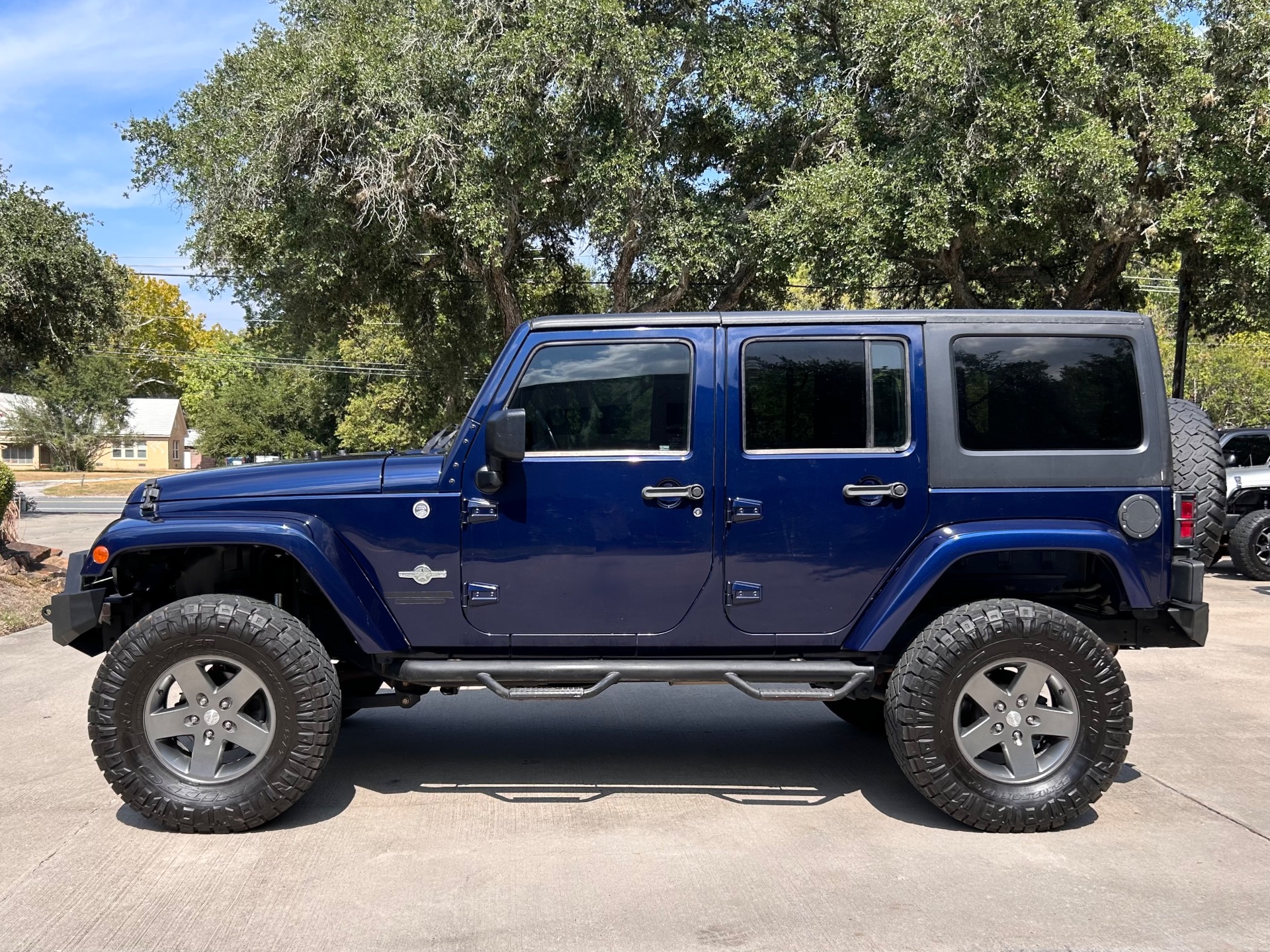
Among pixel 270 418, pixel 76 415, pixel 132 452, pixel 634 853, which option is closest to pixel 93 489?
pixel 270 418

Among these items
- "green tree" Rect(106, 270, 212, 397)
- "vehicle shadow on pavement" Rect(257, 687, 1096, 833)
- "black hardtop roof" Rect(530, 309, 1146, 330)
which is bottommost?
"vehicle shadow on pavement" Rect(257, 687, 1096, 833)

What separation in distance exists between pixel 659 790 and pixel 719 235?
1222 cm

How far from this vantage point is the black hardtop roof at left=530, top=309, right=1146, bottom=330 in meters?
4.87

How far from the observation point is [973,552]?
4637mm

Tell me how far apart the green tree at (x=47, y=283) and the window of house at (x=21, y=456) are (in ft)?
191

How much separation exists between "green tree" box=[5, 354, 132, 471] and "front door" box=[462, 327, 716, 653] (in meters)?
63.2

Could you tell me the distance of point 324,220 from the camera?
16516 mm

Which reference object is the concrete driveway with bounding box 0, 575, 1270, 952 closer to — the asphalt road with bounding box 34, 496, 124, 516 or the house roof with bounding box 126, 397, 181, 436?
the asphalt road with bounding box 34, 496, 124, 516

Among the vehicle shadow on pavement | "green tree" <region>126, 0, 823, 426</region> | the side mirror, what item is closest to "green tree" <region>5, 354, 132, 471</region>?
"green tree" <region>126, 0, 823, 426</region>

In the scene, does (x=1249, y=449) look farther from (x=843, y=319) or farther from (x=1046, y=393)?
(x=843, y=319)

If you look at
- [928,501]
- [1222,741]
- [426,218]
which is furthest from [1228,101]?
[928,501]

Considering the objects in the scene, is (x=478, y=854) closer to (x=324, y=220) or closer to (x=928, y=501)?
(x=928, y=501)

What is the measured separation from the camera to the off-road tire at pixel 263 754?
4566mm

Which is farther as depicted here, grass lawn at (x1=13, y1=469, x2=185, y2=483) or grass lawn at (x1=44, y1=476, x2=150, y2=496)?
grass lawn at (x1=13, y1=469, x2=185, y2=483)
